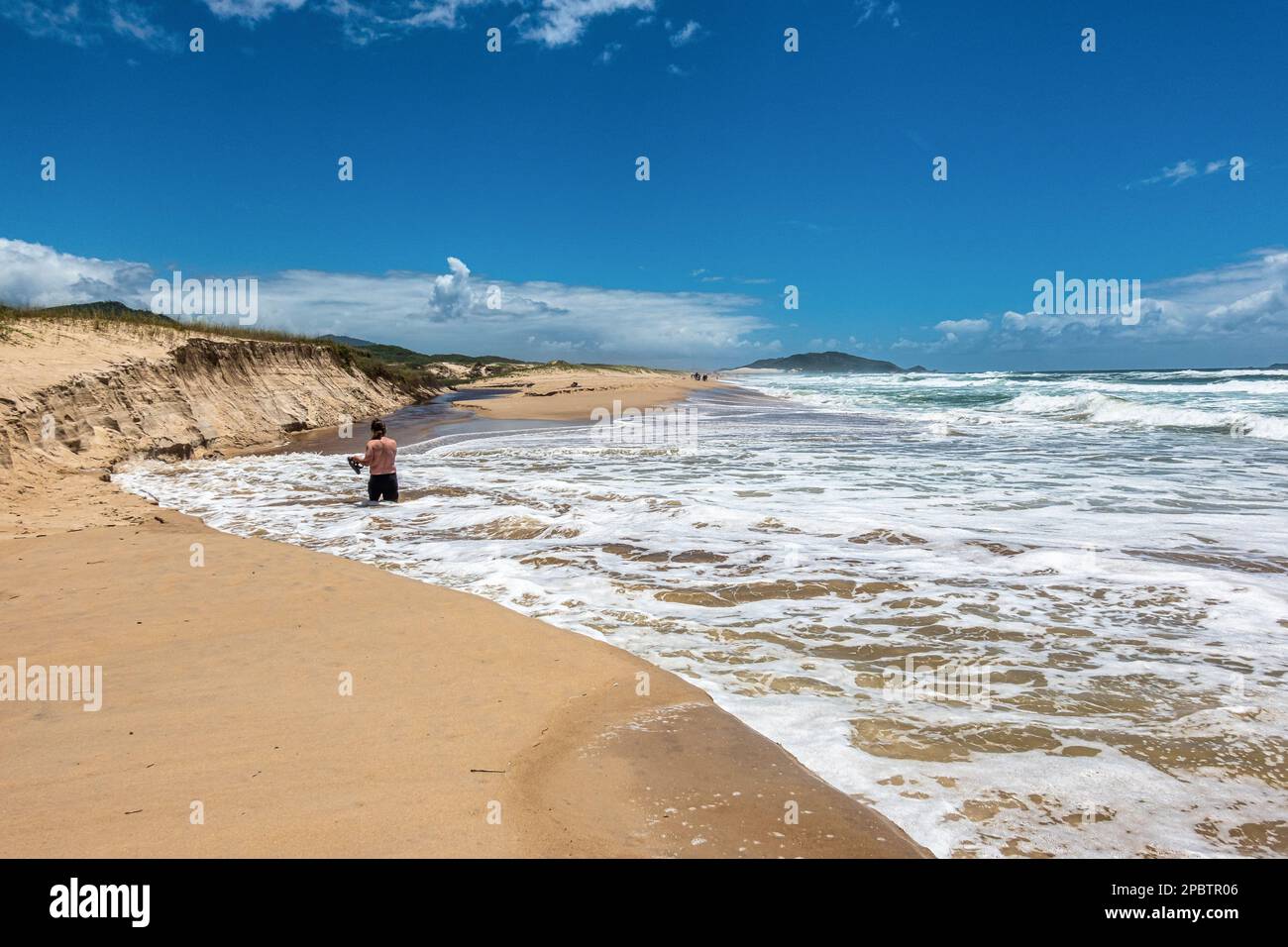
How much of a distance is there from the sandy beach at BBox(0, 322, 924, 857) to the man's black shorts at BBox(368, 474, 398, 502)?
4.29m

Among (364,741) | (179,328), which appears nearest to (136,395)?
(179,328)

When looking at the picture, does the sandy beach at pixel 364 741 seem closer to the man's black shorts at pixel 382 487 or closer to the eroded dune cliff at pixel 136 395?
the man's black shorts at pixel 382 487

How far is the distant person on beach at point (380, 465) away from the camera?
997 cm

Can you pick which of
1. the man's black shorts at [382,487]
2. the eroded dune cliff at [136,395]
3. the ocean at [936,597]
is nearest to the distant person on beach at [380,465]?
the man's black shorts at [382,487]

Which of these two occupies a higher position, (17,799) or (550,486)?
(550,486)

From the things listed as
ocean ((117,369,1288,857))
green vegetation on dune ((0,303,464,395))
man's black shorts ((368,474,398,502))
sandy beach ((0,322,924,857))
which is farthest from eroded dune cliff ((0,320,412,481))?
sandy beach ((0,322,924,857))

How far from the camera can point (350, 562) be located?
682cm

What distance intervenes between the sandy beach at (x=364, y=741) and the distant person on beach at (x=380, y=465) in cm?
411

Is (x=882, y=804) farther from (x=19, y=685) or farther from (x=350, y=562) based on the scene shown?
(x=350, y=562)

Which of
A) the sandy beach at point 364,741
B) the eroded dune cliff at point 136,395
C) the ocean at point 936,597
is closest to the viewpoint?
the sandy beach at point 364,741

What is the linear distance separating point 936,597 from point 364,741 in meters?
4.72

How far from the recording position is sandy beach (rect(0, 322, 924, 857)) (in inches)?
104

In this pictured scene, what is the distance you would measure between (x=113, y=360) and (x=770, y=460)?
1449 cm
